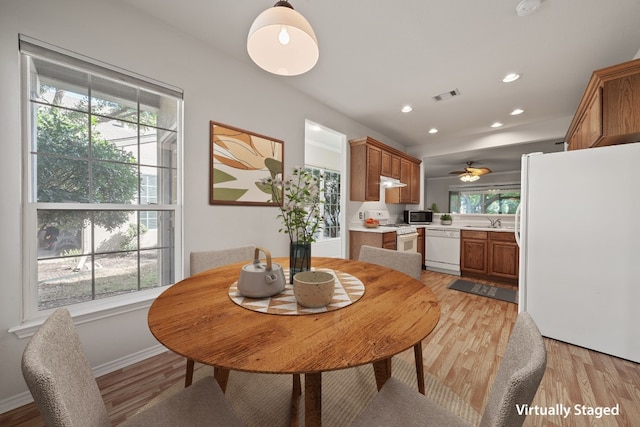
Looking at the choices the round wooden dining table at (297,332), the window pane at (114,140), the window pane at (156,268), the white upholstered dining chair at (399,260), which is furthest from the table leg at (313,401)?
the window pane at (114,140)

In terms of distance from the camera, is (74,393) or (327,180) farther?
(327,180)

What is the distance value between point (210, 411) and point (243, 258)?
1.17m

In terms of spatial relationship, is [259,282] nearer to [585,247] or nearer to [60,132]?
[60,132]

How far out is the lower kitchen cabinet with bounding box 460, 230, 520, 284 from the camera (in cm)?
366

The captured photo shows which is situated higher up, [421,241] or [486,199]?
[486,199]

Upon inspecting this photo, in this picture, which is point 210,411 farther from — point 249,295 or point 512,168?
point 512,168

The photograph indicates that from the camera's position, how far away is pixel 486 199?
A: 7.19 metres

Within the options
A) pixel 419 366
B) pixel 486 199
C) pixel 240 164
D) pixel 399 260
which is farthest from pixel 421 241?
pixel 486 199

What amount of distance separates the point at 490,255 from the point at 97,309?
4764 mm

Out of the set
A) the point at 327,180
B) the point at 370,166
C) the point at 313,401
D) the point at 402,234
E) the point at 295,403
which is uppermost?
the point at 370,166

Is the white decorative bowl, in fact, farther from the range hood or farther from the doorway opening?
the range hood

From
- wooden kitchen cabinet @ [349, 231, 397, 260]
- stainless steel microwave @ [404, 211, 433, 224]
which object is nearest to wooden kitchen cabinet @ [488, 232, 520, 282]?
stainless steel microwave @ [404, 211, 433, 224]

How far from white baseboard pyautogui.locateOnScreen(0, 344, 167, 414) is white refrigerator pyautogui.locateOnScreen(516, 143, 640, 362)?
10.5ft

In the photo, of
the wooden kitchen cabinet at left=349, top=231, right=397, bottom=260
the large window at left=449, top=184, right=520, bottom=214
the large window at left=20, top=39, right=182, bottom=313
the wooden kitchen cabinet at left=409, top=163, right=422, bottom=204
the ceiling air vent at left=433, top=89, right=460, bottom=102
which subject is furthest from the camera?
the large window at left=449, top=184, right=520, bottom=214
